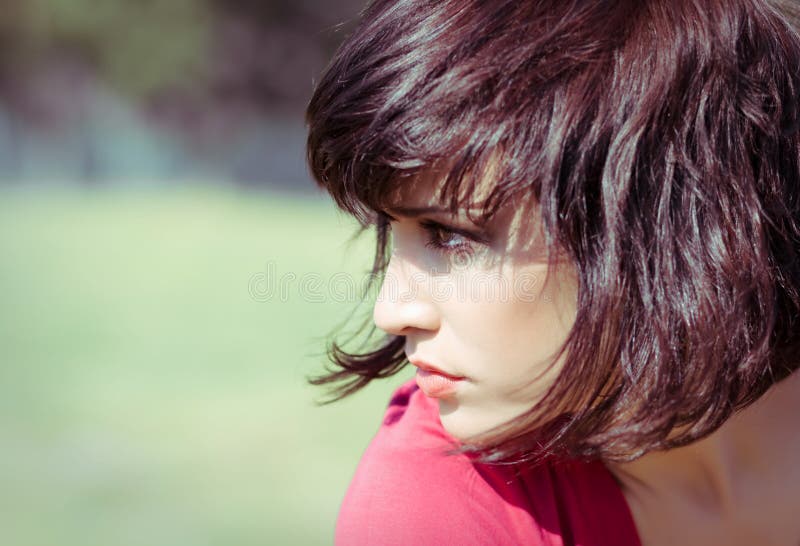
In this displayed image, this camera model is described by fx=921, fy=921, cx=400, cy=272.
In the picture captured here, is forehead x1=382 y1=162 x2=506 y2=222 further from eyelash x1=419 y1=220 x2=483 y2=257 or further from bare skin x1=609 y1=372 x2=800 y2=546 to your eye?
bare skin x1=609 y1=372 x2=800 y2=546

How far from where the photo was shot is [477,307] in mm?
725

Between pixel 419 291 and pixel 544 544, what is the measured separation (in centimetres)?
25

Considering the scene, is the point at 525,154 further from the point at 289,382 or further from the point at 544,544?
the point at 289,382

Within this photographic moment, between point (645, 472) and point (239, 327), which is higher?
point (239, 327)

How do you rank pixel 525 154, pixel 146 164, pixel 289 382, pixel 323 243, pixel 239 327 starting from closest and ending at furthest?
pixel 525 154, pixel 289 382, pixel 239 327, pixel 323 243, pixel 146 164

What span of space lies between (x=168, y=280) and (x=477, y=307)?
2.61 meters

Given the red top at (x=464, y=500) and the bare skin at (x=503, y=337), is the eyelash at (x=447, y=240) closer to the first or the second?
the bare skin at (x=503, y=337)

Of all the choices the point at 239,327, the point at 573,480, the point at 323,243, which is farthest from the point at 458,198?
the point at 323,243

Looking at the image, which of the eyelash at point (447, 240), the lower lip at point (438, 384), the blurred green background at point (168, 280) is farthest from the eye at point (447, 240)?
the blurred green background at point (168, 280)

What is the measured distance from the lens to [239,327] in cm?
280

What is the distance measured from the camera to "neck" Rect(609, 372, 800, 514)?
2.84ft

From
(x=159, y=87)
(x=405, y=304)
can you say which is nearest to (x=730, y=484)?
(x=405, y=304)

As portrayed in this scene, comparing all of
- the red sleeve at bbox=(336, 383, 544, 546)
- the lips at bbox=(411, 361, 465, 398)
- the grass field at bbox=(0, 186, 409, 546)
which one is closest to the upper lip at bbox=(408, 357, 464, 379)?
the lips at bbox=(411, 361, 465, 398)

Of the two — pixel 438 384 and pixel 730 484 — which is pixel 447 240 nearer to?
pixel 438 384
